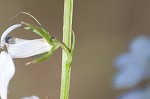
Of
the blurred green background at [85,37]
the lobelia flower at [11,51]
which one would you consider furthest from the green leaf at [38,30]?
the blurred green background at [85,37]

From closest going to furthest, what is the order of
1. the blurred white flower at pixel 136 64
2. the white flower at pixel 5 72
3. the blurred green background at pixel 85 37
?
the white flower at pixel 5 72
the blurred white flower at pixel 136 64
the blurred green background at pixel 85 37

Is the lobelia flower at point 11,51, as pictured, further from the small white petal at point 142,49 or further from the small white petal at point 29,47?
the small white petal at point 142,49

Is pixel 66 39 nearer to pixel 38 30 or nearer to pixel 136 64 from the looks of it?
pixel 38 30

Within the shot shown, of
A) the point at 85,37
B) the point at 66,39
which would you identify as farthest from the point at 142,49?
the point at 66,39

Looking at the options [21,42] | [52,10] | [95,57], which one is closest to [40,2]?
[52,10]

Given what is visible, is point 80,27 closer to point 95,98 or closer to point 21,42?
point 95,98

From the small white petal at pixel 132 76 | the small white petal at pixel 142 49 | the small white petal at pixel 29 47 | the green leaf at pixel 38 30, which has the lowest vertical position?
the small white petal at pixel 132 76

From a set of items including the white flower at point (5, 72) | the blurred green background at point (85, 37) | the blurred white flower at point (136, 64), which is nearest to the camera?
the white flower at point (5, 72)
